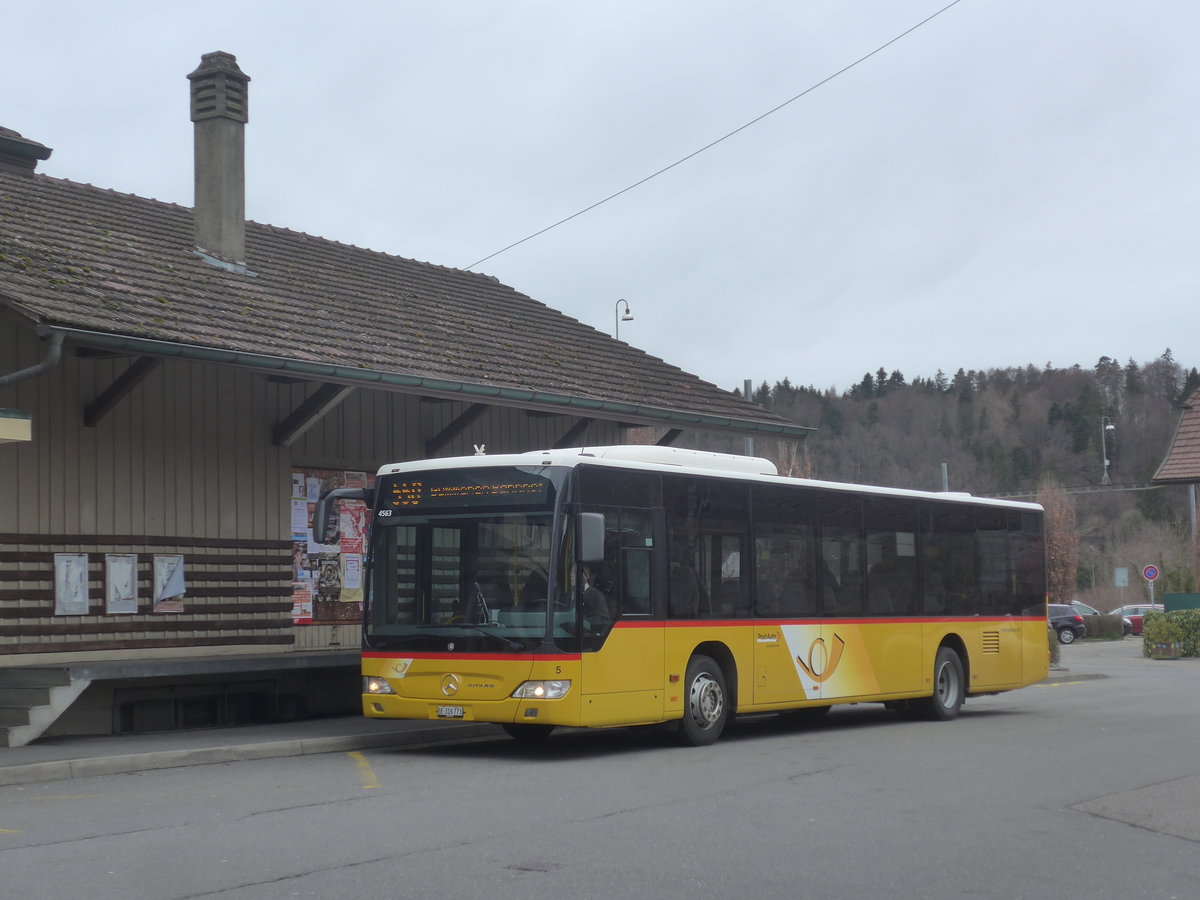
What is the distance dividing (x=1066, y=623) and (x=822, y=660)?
38.5 metres

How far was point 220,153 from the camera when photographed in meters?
18.5

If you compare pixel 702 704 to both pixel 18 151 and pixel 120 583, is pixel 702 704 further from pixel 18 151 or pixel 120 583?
pixel 18 151

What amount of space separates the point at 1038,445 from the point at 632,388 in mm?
108619

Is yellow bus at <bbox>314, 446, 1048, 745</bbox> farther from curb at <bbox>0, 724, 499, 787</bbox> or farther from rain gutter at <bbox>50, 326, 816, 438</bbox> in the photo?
rain gutter at <bbox>50, 326, 816, 438</bbox>

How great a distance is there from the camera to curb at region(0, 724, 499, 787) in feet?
36.3

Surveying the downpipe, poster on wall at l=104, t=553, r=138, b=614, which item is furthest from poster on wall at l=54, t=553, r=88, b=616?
the downpipe

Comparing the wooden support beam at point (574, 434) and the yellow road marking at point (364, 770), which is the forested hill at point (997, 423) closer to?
the wooden support beam at point (574, 434)

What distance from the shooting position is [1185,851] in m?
8.30

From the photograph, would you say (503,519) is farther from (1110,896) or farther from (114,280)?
(1110,896)

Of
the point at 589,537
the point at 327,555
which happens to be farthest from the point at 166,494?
the point at 589,537

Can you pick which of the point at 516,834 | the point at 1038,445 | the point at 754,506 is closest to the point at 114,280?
the point at 754,506

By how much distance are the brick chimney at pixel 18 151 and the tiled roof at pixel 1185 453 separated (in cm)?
3276

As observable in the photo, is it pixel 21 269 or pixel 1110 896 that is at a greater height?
pixel 21 269

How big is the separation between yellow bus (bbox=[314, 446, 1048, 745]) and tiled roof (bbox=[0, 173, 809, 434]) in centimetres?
274
